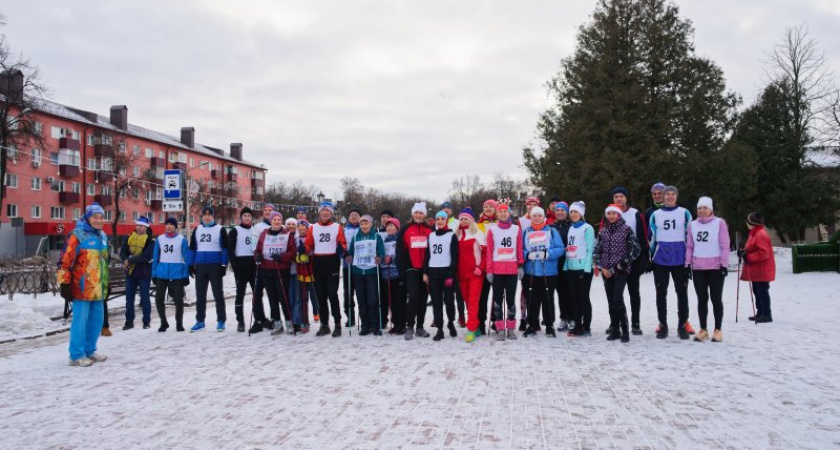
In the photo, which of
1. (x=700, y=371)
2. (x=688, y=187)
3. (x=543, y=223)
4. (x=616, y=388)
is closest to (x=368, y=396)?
(x=616, y=388)

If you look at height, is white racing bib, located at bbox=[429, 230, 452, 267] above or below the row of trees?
below

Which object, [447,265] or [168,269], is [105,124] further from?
[447,265]

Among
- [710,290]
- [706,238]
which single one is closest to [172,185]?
[706,238]

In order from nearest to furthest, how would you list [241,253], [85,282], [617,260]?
[85,282] → [617,260] → [241,253]

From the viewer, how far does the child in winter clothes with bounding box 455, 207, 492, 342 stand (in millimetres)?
9016

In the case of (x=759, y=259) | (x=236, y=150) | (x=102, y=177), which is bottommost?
(x=759, y=259)

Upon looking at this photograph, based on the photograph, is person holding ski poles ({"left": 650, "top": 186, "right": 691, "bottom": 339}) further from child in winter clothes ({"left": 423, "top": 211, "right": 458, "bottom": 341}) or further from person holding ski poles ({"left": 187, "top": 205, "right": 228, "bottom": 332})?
person holding ski poles ({"left": 187, "top": 205, "right": 228, "bottom": 332})

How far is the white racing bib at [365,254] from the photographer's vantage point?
9.50 meters

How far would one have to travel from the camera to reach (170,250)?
1059 centimetres

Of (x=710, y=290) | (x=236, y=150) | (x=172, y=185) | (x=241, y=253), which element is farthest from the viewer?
(x=236, y=150)

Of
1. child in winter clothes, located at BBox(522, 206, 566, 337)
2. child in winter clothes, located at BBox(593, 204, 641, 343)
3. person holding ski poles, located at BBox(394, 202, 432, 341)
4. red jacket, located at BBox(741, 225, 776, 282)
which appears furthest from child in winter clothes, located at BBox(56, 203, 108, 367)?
red jacket, located at BBox(741, 225, 776, 282)

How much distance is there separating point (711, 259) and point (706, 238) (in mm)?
309

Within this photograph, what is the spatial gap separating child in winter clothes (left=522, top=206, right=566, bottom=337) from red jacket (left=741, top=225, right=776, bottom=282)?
4142 mm

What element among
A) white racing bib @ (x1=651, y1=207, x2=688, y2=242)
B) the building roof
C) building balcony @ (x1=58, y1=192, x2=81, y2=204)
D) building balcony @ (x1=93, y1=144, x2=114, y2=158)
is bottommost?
white racing bib @ (x1=651, y1=207, x2=688, y2=242)
